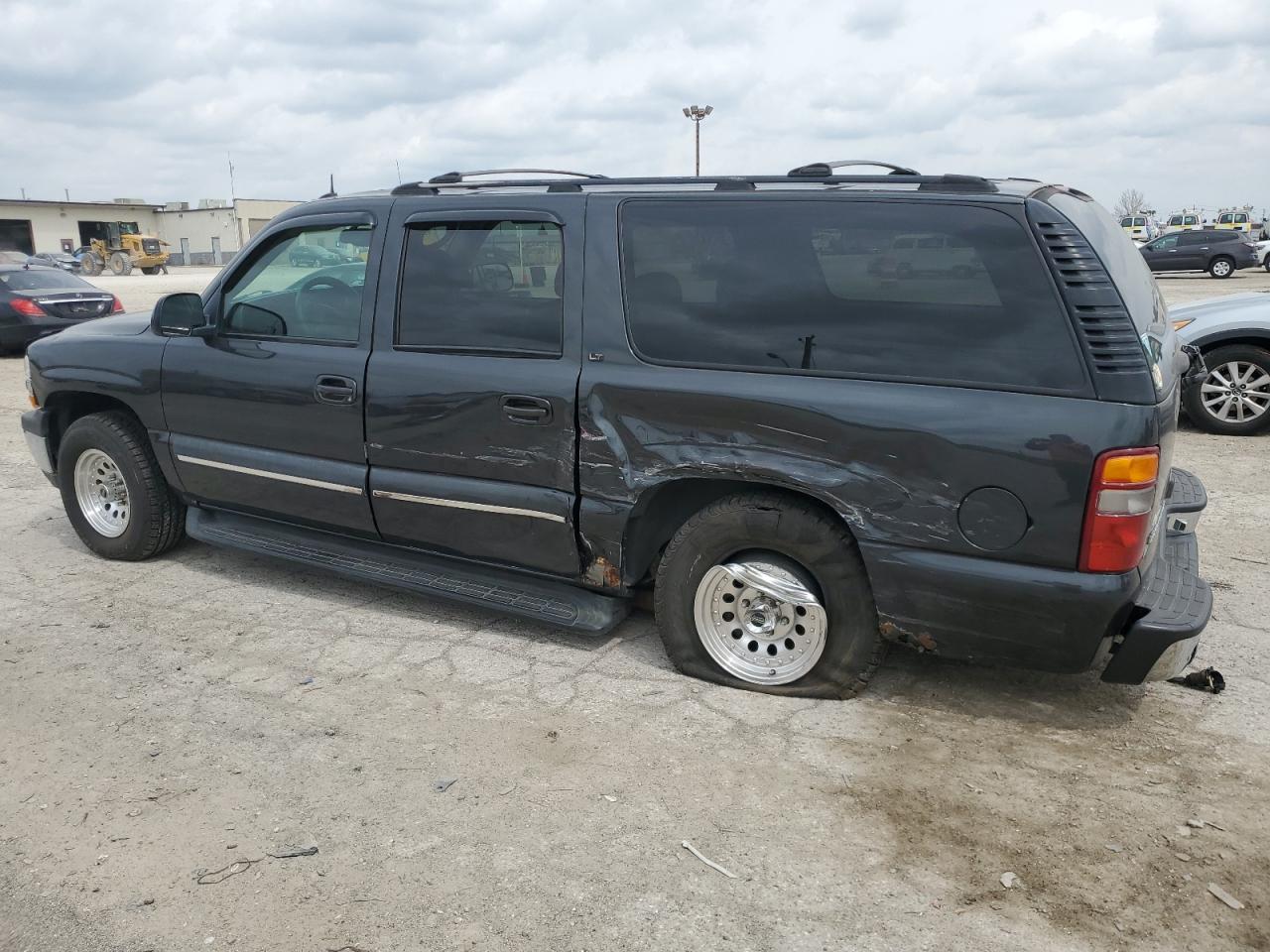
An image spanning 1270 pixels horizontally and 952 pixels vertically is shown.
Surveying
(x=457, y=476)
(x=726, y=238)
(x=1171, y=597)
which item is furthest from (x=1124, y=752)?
(x=457, y=476)

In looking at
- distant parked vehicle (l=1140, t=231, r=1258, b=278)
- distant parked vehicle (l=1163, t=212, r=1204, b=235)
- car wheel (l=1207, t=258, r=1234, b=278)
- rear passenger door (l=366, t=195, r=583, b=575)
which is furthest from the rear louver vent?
distant parked vehicle (l=1163, t=212, r=1204, b=235)

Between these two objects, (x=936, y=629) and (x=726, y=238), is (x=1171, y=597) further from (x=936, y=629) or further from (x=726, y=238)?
(x=726, y=238)

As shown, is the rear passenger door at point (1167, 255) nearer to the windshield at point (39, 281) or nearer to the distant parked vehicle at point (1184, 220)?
the windshield at point (39, 281)

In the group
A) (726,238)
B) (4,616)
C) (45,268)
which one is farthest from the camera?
(45,268)

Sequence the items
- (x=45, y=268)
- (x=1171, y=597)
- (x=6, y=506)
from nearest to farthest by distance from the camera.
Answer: (x=1171, y=597) < (x=6, y=506) < (x=45, y=268)

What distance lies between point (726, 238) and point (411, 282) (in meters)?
1.40

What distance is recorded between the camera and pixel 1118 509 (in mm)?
2963

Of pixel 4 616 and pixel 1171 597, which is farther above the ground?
pixel 1171 597

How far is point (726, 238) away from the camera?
351 centimetres

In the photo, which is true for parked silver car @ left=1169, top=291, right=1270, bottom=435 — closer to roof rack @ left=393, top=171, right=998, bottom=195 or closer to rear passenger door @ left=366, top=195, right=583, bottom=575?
roof rack @ left=393, top=171, right=998, bottom=195

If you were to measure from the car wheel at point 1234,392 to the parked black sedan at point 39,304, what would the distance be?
14761 millimetres

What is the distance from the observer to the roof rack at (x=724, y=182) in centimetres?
328

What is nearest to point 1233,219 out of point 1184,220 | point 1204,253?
point 1184,220

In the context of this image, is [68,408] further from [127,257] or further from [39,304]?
[127,257]
